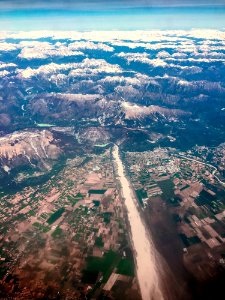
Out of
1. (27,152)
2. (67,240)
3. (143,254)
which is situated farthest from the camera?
(27,152)

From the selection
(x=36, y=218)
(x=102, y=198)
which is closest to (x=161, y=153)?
(x=102, y=198)

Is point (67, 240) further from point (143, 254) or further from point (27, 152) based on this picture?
point (27, 152)

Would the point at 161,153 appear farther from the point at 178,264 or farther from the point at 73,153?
the point at 178,264

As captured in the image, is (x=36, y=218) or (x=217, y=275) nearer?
(x=217, y=275)

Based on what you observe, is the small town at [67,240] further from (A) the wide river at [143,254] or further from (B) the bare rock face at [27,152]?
(B) the bare rock face at [27,152]

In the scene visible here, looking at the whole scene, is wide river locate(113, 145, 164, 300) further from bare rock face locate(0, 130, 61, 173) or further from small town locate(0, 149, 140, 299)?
bare rock face locate(0, 130, 61, 173)

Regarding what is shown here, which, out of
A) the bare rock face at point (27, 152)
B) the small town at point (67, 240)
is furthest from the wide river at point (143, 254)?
the bare rock face at point (27, 152)

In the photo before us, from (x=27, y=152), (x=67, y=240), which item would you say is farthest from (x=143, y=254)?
(x=27, y=152)
